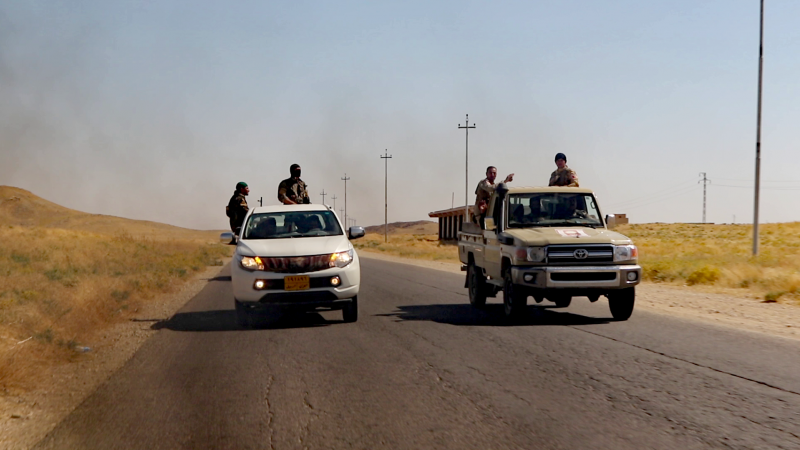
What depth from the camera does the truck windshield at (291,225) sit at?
12141 millimetres

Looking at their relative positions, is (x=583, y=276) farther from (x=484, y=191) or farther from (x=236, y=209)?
(x=236, y=209)

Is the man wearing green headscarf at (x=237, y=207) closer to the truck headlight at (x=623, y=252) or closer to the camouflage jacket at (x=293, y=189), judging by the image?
the camouflage jacket at (x=293, y=189)

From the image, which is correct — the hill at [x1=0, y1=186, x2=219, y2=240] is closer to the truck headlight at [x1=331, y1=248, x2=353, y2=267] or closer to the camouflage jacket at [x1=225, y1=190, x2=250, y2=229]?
the camouflage jacket at [x1=225, y1=190, x2=250, y2=229]

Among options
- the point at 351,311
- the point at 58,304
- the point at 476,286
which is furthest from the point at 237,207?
the point at 351,311

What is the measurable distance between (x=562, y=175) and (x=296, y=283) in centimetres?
568

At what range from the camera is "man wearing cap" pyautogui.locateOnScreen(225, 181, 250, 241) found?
1884 centimetres

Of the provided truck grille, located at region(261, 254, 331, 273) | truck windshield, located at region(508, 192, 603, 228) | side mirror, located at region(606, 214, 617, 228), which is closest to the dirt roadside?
side mirror, located at region(606, 214, 617, 228)

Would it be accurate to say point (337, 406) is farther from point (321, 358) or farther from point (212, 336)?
point (212, 336)

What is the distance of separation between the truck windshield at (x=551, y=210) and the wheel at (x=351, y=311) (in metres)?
2.88

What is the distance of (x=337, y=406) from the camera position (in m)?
6.09

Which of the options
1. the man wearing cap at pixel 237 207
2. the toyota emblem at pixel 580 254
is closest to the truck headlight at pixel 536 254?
the toyota emblem at pixel 580 254

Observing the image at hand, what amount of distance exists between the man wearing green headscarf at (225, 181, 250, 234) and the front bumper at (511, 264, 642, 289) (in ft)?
32.3

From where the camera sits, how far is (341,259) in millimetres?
11008

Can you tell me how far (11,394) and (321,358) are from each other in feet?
10.2
